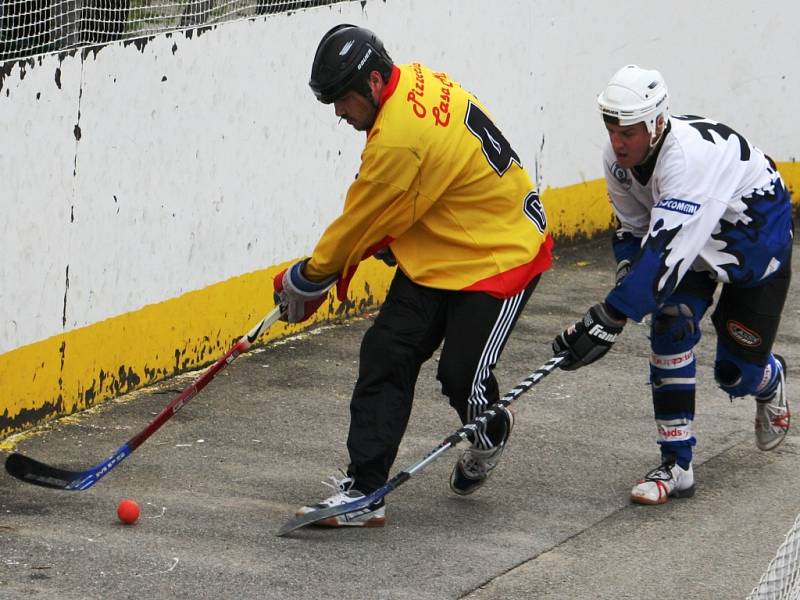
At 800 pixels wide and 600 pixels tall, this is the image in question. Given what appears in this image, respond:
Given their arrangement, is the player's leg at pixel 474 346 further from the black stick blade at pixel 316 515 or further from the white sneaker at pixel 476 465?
the black stick blade at pixel 316 515

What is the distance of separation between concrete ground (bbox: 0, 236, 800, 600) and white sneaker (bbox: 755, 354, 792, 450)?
85 millimetres

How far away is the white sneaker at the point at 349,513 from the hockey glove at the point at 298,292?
2.00ft

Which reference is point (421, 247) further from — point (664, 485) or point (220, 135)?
point (220, 135)

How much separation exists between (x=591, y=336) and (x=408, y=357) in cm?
62

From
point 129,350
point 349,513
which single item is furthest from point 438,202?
point 129,350

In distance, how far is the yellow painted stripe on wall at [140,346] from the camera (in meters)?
6.18

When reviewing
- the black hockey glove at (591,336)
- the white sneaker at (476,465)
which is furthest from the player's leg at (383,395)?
the black hockey glove at (591,336)

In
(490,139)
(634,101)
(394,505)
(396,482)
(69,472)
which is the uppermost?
(634,101)

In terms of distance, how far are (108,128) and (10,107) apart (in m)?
0.58

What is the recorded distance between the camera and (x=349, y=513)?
5.24 m

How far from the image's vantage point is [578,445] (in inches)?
250

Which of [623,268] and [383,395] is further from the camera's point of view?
[623,268]

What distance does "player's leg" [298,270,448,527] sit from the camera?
5.29 m

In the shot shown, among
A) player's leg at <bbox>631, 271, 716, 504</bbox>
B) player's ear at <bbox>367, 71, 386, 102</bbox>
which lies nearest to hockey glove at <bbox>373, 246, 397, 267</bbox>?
player's ear at <bbox>367, 71, 386, 102</bbox>
